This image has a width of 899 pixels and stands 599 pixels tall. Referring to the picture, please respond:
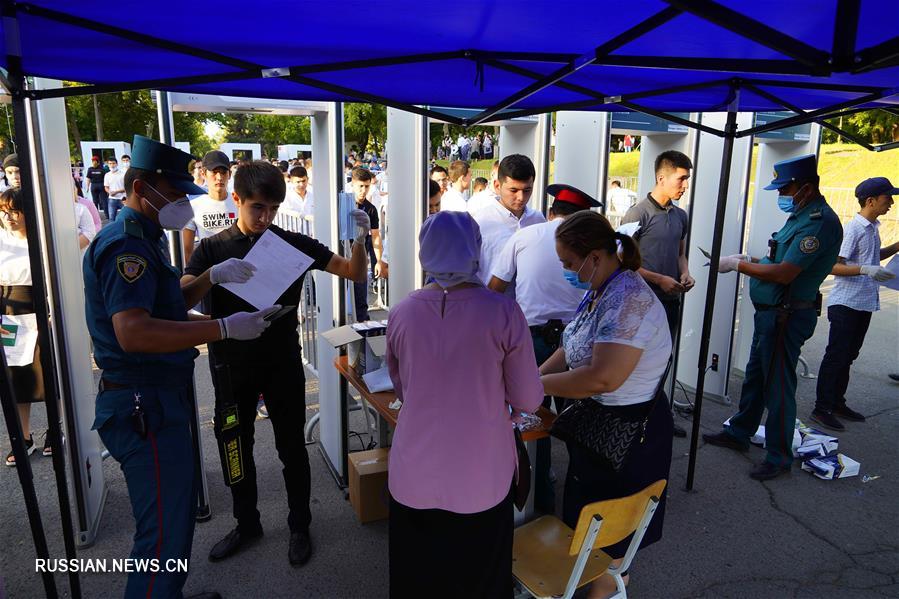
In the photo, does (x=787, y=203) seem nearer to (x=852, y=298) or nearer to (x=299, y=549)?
(x=852, y=298)

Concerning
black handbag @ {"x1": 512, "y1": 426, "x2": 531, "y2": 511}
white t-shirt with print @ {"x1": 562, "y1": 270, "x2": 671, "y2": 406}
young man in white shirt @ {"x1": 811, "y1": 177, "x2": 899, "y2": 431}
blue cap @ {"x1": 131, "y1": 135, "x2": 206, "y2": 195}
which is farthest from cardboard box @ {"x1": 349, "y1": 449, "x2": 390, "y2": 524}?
young man in white shirt @ {"x1": 811, "y1": 177, "x2": 899, "y2": 431}

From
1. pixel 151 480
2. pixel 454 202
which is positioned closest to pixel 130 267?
pixel 151 480

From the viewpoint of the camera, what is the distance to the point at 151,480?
2180 millimetres

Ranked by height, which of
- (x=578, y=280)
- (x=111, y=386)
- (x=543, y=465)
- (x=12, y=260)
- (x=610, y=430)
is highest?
(x=578, y=280)

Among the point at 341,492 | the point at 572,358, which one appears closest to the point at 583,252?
the point at 572,358

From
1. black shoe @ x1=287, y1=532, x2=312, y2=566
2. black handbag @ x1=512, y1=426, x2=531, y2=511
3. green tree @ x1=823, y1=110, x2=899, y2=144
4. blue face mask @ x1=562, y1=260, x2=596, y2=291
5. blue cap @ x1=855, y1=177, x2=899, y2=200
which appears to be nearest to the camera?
black handbag @ x1=512, y1=426, x2=531, y2=511

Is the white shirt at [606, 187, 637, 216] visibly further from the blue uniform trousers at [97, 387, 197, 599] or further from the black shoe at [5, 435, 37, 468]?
the blue uniform trousers at [97, 387, 197, 599]

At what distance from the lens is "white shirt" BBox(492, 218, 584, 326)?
338cm

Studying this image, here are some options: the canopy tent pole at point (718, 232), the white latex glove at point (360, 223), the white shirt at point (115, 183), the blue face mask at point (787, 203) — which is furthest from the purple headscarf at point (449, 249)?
the white shirt at point (115, 183)

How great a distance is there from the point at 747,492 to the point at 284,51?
12.2ft

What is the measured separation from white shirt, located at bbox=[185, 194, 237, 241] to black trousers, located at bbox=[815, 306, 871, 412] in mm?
5038

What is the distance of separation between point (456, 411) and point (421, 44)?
4.70 ft

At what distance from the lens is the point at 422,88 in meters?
3.22

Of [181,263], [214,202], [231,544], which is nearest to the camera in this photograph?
[231,544]
